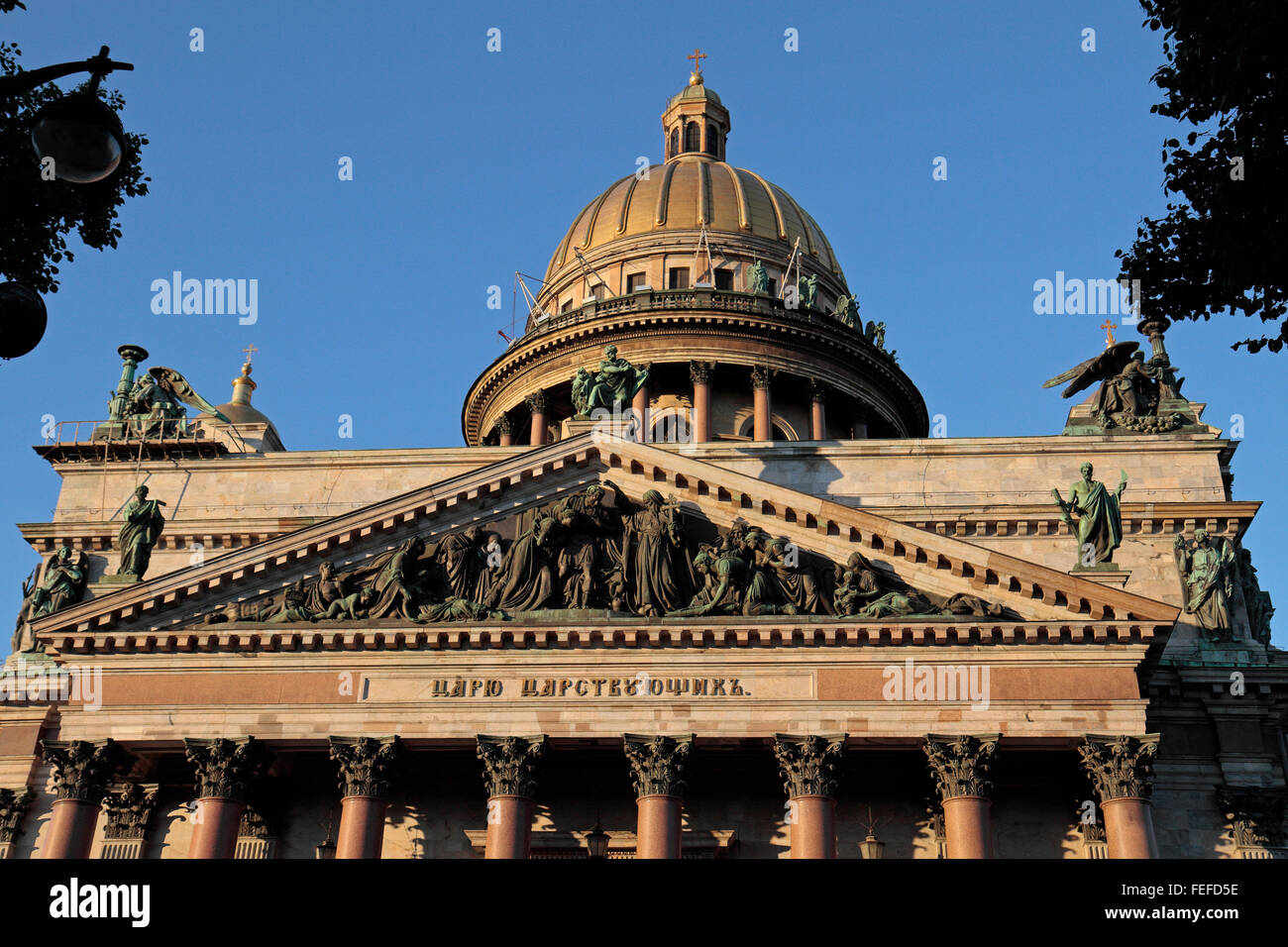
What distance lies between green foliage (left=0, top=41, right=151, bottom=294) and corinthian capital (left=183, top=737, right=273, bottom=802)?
11.7 metres

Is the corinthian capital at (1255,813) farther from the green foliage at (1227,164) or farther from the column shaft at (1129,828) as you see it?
the green foliage at (1227,164)

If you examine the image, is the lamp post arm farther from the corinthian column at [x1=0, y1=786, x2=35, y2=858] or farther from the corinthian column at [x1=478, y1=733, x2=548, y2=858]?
the corinthian column at [x1=0, y1=786, x2=35, y2=858]

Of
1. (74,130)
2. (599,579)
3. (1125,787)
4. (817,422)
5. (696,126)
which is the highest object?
(696,126)

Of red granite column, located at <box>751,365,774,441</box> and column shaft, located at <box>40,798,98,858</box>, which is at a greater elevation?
red granite column, located at <box>751,365,774,441</box>

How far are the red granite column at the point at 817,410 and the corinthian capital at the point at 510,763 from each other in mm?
26068

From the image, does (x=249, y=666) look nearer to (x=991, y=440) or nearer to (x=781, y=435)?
(x=991, y=440)

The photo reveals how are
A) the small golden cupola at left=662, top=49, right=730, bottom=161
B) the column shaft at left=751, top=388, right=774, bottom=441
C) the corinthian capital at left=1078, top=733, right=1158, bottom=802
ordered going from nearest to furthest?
the corinthian capital at left=1078, top=733, right=1158, bottom=802 → the column shaft at left=751, top=388, right=774, bottom=441 → the small golden cupola at left=662, top=49, right=730, bottom=161

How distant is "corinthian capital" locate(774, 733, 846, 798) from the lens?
93.8ft

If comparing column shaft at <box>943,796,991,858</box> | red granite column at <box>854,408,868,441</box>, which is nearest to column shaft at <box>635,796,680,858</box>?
column shaft at <box>943,796,991,858</box>

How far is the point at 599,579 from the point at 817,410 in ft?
80.4

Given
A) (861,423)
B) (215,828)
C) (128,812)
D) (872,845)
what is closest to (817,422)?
(861,423)

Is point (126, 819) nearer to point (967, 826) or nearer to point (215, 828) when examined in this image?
point (215, 828)

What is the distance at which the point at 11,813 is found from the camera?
3297cm

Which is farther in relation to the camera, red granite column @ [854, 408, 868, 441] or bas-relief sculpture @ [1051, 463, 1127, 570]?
red granite column @ [854, 408, 868, 441]
